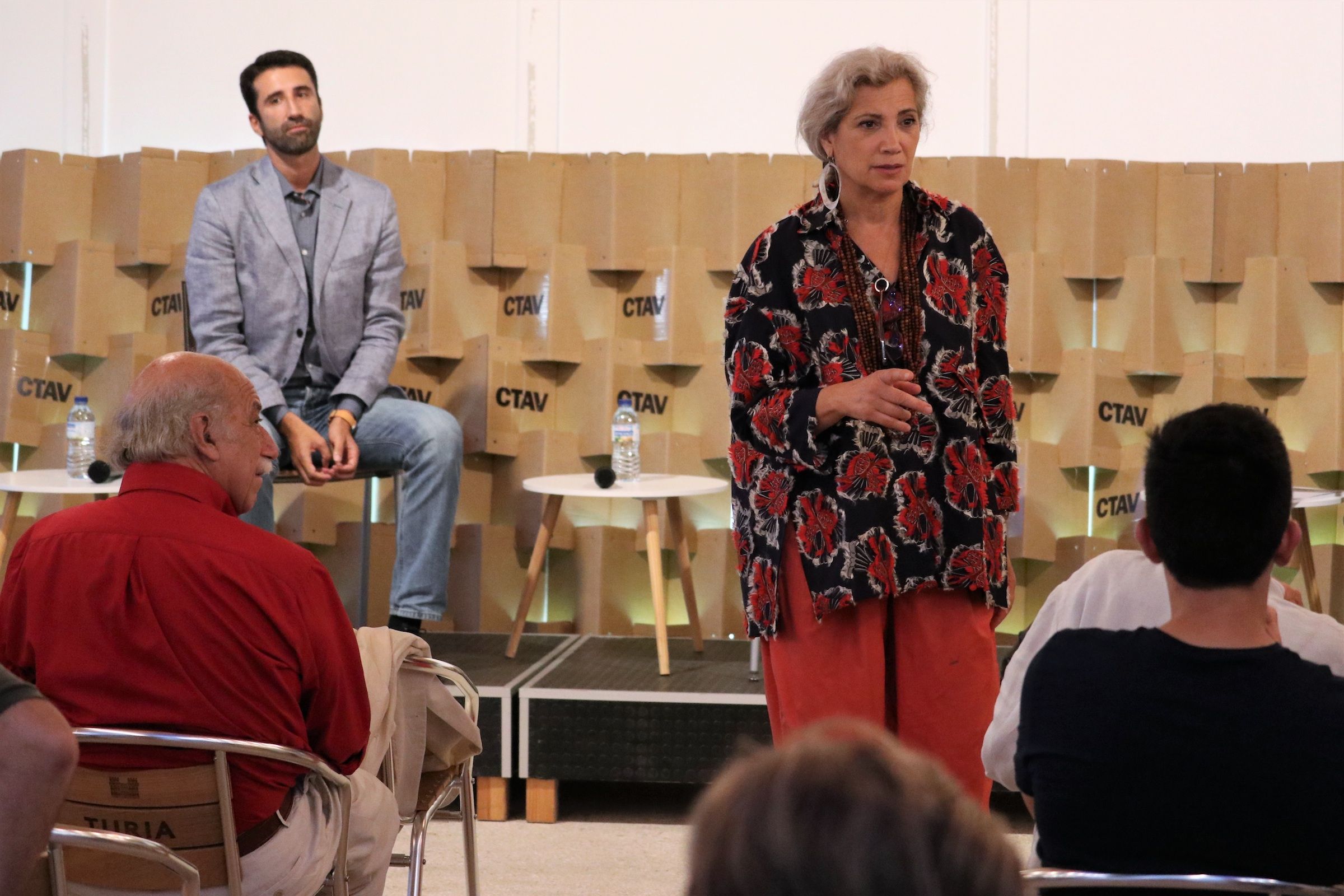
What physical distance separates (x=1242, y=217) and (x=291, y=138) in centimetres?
304

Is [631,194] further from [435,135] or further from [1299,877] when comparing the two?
[1299,877]

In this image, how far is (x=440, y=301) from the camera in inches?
181

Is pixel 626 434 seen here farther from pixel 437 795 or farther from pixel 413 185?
pixel 437 795

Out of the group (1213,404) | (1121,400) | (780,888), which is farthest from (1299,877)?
(1121,400)

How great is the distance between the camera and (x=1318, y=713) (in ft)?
3.63

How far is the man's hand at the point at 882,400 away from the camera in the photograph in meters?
1.87

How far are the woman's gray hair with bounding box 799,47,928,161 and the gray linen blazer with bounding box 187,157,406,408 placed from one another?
6.31 feet

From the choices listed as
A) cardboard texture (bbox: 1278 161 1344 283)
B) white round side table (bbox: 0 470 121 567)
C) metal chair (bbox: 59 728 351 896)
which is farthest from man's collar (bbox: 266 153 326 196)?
cardboard texture (bbox: 1278 161 1344 283)

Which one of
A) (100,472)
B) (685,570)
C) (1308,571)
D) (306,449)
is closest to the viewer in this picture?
(306,449)

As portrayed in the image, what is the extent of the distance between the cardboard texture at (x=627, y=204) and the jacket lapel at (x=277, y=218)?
3.79ft

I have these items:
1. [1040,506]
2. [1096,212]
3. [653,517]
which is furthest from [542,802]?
[1096,212]

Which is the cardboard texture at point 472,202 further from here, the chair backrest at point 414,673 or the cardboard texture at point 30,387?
the chair backrest at point 414,673

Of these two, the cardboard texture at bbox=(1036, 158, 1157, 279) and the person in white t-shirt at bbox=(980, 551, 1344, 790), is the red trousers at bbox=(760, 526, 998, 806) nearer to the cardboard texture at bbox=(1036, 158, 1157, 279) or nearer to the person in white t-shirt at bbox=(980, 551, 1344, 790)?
the person in white t-shirt at bbox=(980, 551, 1344, 790)

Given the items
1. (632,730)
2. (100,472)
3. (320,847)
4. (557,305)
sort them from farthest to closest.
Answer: (557,305), (100,472), (632,730), (320,847)
